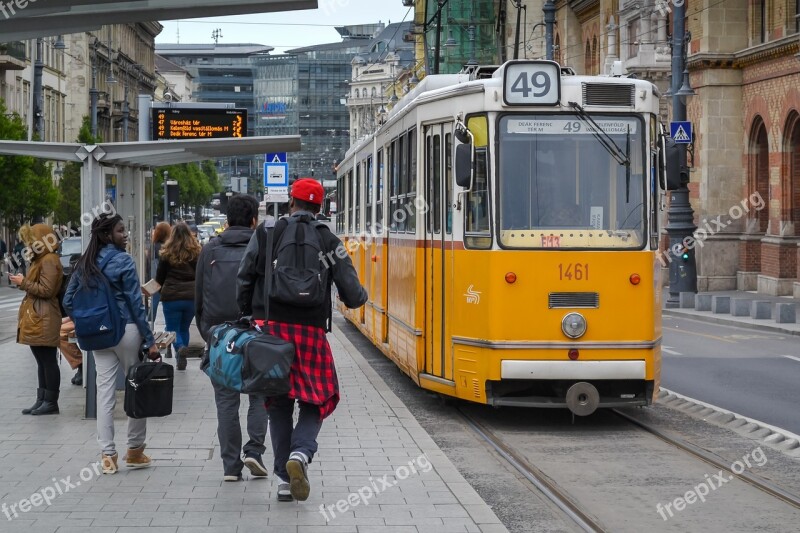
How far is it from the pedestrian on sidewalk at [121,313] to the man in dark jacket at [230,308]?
1.37 feet

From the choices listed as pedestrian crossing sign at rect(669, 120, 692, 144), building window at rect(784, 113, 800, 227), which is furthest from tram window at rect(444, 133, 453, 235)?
building window at rect(784, 113, 800, 227)

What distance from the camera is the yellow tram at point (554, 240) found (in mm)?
12039

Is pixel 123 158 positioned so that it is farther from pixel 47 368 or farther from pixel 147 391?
pixel 147 391

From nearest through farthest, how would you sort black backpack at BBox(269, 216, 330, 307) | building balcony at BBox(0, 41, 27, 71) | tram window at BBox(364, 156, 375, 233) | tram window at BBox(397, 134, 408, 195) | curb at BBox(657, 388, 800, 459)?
black backpack at BBox(269, 216, 330, 307), curb at BBox(657, 388, 800, 459), tram window at BBox(397, 134, 408, 195), tram window at BBox(364, 156, 375, 233), building balcony at BBox(0, 41, 27, 71)

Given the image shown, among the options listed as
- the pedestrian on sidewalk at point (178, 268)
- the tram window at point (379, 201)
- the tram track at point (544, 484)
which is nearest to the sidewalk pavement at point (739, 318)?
the tram window at point (379, 201)

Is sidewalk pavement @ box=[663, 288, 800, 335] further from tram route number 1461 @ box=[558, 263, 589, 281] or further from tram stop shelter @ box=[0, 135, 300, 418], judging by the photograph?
tram stop shelter @ box=[0, 135, 300, 418]

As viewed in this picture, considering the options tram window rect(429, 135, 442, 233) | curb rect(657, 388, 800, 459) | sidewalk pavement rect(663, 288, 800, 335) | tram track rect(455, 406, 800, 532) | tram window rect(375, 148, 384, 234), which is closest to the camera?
tram track rect(455, 406, 800, 532)

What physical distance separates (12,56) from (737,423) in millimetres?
50941

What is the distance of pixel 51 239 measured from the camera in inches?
470

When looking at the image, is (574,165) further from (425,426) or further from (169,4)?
(169,4)

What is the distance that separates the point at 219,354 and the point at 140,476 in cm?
139

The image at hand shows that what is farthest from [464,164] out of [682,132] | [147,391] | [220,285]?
[682,132]

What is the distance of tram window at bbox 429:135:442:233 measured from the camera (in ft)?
43.0

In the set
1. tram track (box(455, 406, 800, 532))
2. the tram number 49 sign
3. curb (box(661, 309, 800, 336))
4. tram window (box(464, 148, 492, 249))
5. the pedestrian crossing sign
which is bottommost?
tram track (box(455, 406, 800, 532))
